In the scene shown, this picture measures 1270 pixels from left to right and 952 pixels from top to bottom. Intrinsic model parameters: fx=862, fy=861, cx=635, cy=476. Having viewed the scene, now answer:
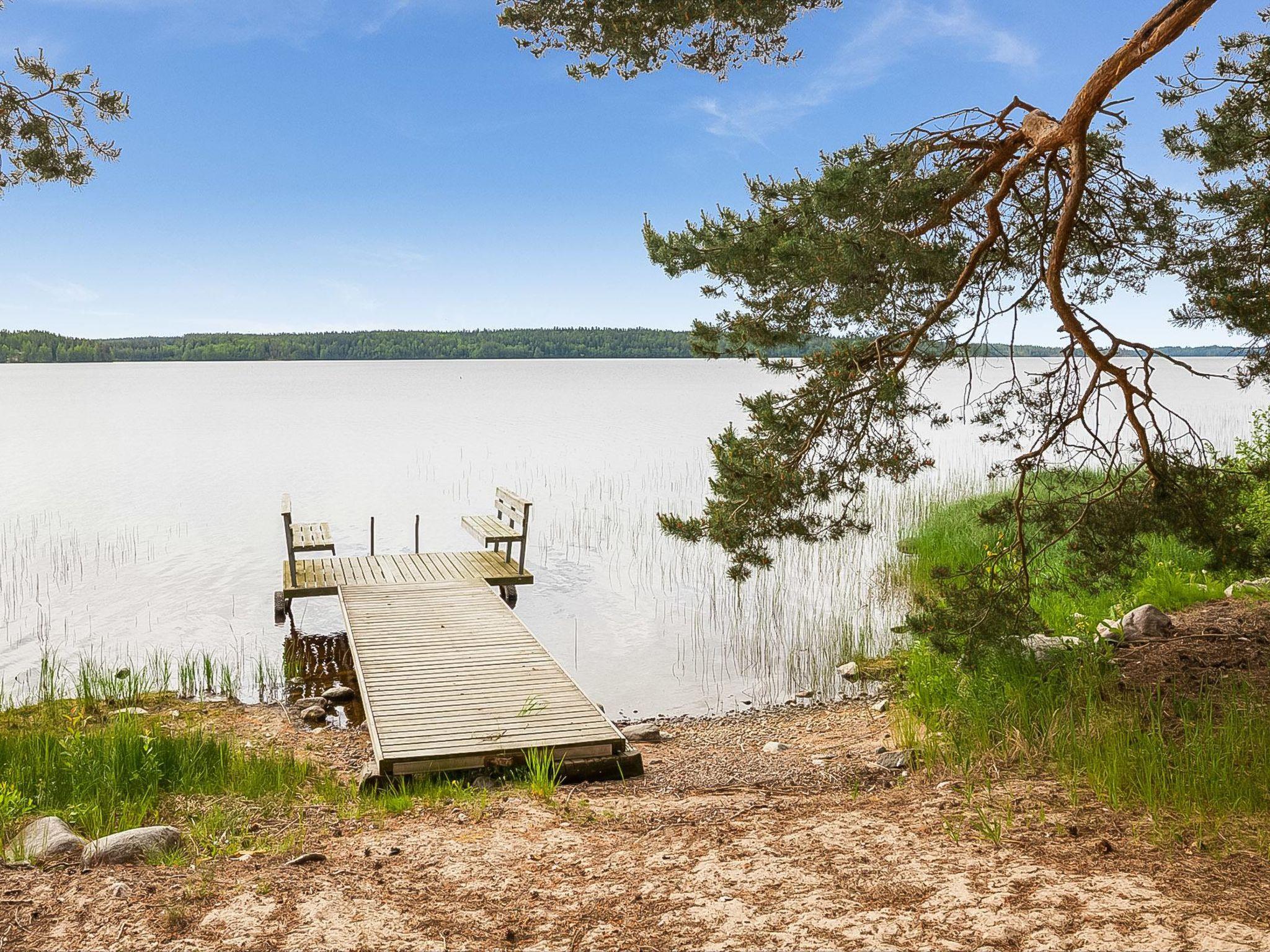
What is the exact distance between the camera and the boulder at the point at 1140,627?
7.11 m

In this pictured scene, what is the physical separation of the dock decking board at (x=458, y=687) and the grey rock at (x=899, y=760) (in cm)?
193

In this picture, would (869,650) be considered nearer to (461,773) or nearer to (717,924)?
(461,773)

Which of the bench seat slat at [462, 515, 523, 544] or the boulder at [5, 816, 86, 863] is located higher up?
the bench seat slat at [462, 515, 523, 544]

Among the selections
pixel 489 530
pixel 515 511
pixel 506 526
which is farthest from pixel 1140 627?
pixel 506 526

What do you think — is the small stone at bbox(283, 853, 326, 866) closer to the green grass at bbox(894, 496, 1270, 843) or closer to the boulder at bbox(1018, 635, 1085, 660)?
the green grass at bbox(894, 496, 1270, 843)

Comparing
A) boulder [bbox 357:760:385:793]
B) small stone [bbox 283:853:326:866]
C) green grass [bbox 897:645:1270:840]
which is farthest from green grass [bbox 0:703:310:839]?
green grass [bbox 897:645:1270:840]

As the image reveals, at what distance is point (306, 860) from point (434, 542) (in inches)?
541

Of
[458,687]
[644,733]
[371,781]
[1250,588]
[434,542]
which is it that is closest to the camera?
[371,781]

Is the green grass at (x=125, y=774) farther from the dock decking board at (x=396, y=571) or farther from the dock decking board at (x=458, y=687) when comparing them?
the dock decking board at (x=396, y=571)

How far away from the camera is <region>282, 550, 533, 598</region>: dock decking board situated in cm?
1191

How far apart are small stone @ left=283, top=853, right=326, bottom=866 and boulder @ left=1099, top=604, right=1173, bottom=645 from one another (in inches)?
242

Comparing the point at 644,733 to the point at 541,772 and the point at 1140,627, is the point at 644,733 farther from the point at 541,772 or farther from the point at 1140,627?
the point at 1140,627

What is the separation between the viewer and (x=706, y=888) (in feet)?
11.8

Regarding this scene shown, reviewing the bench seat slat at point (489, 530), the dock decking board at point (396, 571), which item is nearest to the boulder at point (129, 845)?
the dock decking board at point (396, 571)
